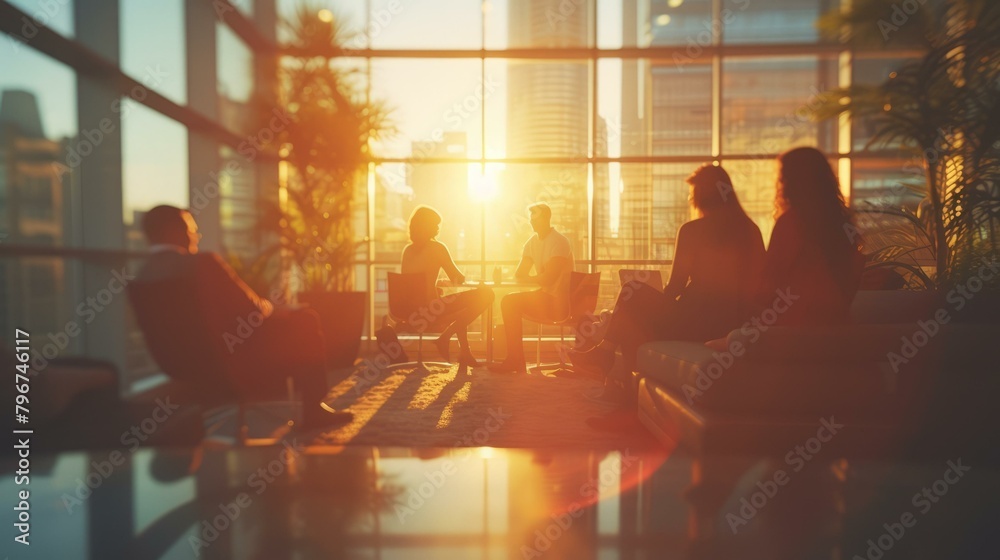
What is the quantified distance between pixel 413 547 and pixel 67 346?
378 centimetres

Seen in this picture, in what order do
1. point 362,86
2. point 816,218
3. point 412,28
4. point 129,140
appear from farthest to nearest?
point 412,28 → point 362,86 → point 129,140 → point 816,218

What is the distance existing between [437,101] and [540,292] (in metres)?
2.95

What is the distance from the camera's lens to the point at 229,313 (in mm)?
2596

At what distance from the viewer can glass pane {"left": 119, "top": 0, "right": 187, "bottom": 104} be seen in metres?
4.32

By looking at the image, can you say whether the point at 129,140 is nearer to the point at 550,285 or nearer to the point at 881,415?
the point at 550,285

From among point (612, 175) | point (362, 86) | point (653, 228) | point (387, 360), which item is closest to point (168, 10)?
point (362, 86)

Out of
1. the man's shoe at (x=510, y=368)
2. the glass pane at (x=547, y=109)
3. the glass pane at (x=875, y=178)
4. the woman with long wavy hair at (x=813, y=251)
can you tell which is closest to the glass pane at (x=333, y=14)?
the glass pane at (x=547, y=109)

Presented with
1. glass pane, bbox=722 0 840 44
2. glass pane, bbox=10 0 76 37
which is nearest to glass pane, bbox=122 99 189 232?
glass pane, bbox=10 0 76 37

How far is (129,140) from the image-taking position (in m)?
4.38

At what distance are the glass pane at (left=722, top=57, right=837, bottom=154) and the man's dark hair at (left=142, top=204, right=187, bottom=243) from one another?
20.7 feet

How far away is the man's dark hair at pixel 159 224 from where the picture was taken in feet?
8.27

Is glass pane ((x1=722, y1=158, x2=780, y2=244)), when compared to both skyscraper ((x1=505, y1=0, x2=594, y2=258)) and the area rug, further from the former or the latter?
the area rug

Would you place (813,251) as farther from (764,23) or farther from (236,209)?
(764,23)

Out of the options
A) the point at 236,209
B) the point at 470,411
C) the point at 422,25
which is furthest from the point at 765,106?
the point at 236,209
